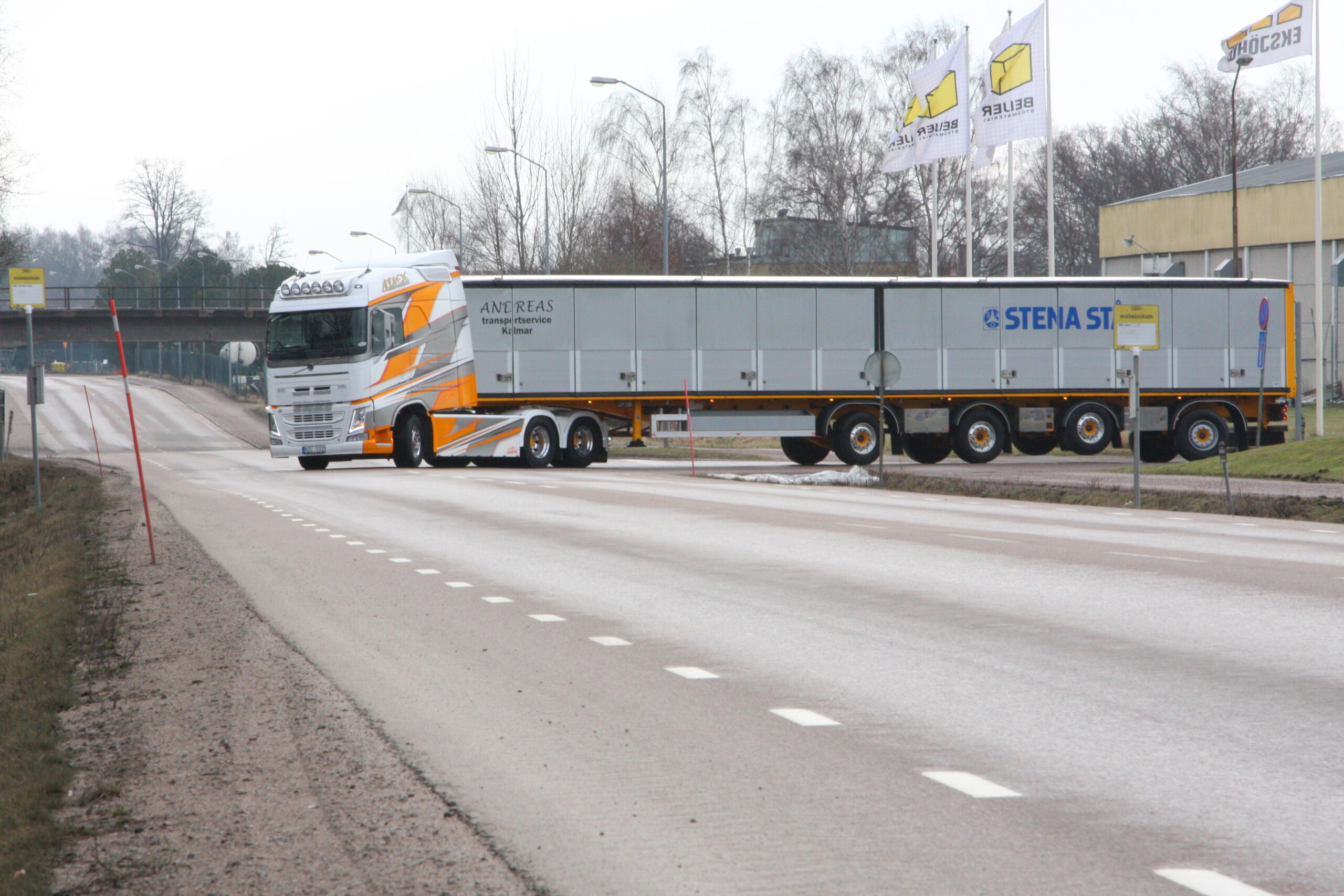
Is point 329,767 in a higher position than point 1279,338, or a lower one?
lower

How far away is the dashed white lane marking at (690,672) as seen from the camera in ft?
24.1

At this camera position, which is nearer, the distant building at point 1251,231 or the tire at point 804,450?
the tire at point 804,450

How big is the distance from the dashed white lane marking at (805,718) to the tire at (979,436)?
2624 cm

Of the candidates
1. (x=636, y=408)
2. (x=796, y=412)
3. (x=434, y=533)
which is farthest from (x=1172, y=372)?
(x=434, y=533)

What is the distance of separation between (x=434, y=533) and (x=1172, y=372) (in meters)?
21.9

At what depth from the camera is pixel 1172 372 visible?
107 feet

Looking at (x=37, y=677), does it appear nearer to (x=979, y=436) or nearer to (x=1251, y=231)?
(x=979, y=436)

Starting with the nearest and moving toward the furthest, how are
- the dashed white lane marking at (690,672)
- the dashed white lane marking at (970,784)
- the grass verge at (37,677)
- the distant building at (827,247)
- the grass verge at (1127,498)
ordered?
the grass verge at (37,677), the dashed white lane marking at (970,784), the dashed white lane marking at (690,672), the grass verge at (1127,498), the distant building at (827,247)

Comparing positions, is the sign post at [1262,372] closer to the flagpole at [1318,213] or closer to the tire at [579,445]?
the flagpole at [1318,213]

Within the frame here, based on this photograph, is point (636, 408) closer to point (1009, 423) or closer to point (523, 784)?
point (1009, 423)

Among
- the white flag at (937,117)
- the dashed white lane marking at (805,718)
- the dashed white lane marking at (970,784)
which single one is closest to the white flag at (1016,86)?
the white flag at (937,117)

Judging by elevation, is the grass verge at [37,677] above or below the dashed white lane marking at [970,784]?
below

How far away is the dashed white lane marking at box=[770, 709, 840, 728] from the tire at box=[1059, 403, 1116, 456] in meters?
27.1

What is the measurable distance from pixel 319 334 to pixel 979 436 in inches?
558
